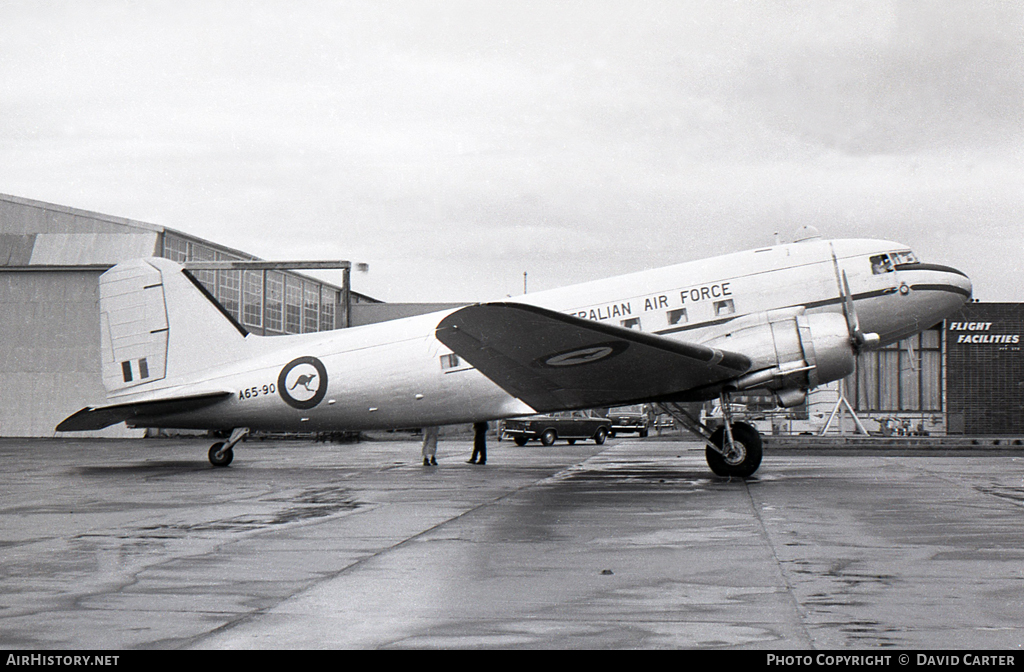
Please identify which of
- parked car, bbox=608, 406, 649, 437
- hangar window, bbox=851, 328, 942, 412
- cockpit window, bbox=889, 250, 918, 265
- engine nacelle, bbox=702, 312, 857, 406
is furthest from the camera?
hangar window, bbox=851, 328, 942, 412

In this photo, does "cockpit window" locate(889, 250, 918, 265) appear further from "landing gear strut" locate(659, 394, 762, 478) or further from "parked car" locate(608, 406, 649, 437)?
"parked car" locate(608, 406, 649, 437)

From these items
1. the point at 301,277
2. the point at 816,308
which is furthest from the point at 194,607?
the point at 301,277

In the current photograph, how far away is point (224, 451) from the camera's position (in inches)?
756

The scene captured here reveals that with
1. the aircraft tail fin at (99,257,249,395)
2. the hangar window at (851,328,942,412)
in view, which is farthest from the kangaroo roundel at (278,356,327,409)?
the hangar window at (851,328,942,412)

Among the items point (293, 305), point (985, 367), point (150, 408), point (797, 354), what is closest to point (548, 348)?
point (797, 354)

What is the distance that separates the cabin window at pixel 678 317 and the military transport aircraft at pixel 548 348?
18 mm

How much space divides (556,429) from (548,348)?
2194 centimetres

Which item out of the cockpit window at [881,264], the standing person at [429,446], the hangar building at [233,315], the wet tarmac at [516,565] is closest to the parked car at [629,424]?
the hangar building at [233,315]

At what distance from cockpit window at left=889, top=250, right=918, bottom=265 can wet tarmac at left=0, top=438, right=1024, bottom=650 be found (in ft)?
13.4

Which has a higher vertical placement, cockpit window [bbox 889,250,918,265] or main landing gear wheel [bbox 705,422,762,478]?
cockpit window [bbox 889,250,918,265]

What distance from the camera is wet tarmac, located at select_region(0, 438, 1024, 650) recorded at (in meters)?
4.90

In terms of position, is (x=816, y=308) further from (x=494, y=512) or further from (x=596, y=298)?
(x=494, y=512)

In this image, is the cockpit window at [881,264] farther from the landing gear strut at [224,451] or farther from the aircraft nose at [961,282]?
the landing gear strut at [224,451]
